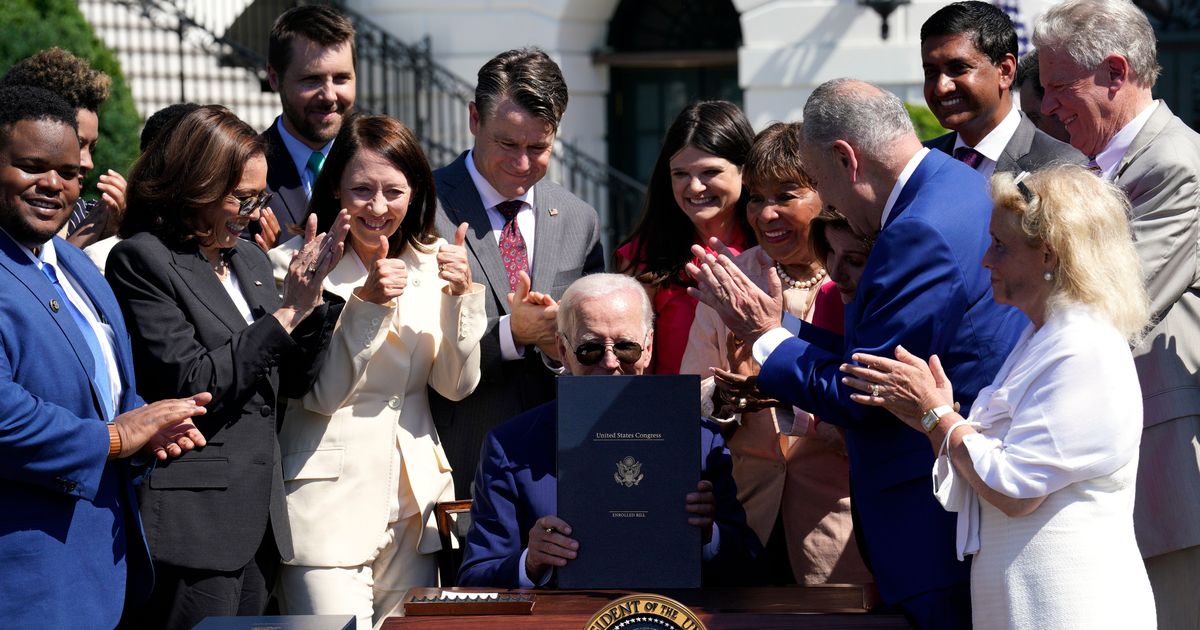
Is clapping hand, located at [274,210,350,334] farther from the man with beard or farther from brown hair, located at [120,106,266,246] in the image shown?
the man with beard

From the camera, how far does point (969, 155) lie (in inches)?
193

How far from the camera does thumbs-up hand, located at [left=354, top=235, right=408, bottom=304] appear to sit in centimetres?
427

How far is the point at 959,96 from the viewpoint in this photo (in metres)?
4.92

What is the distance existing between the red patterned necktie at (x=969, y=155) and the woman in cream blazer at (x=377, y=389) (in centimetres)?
169

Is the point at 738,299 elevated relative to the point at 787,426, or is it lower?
elevated

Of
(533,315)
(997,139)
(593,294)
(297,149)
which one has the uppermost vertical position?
(997,139)

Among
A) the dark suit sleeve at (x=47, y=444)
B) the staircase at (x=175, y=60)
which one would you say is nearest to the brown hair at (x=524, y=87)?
the dark suit sleeve at (x=47, y=444)

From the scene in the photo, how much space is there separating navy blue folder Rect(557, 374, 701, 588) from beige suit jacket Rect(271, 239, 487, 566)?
966mm

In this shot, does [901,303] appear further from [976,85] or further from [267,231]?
[267,231]

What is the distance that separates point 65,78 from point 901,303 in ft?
10.6

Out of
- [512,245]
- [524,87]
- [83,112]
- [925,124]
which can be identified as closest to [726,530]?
[512,245]

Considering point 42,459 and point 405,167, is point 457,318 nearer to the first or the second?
point 405,167

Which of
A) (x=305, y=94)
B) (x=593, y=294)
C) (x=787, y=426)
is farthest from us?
(x=305, y=94)

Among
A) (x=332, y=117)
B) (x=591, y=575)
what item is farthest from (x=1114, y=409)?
(x=332, y=117)
